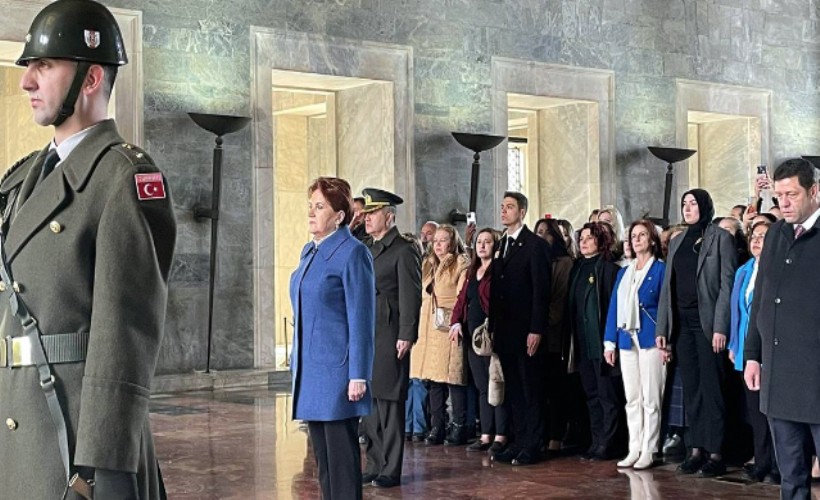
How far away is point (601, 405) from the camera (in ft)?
29.2

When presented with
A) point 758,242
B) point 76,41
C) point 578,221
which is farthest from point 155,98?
point 76,41

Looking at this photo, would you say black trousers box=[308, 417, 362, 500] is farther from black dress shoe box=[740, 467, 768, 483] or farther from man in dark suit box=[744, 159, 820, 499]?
black dress shoe box=[740, 467, 768, 483]

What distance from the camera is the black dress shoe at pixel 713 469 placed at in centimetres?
807

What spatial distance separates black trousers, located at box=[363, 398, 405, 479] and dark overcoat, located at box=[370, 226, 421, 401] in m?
0.07

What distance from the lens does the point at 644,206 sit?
1873cm

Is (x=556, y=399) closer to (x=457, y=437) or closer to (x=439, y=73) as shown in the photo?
(x=457, y=437)

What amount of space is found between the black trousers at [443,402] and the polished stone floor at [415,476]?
0.32 meters

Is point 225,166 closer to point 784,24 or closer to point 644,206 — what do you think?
point 644,206

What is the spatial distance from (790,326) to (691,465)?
2.62m

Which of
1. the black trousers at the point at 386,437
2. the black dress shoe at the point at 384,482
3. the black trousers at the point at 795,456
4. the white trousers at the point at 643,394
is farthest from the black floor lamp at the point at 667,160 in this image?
the black trousers at the point at 795,456

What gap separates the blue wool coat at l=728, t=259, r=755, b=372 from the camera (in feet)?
25.4

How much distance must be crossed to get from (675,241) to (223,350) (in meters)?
7.65

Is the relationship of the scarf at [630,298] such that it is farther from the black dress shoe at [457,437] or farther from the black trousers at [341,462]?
the black trousers at [341,462]

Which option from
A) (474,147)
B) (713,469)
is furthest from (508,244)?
(474,147)
